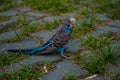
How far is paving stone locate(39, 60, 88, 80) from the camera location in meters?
2.40

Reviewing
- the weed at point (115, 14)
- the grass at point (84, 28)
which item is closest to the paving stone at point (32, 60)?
the grass at point (84, 28)

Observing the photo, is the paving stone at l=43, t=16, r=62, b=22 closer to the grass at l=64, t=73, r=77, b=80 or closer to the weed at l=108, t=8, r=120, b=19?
the weed at l=108, t=8, r=120, b=19

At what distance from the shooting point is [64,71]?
8.16 ft

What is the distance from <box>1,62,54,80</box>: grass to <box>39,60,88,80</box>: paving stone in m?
0.07

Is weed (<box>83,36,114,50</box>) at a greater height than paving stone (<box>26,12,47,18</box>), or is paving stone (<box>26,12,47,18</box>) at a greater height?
paving stone (<box>26,12,47,18</box>)

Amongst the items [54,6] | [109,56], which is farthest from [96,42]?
[54,6]

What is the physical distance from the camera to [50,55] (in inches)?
113

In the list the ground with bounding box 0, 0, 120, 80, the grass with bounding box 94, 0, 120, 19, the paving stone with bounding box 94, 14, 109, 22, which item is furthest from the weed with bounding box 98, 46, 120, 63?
the grass with bounding box 94, 0, 120, 19

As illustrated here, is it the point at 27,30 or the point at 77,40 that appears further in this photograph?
the point at 27,30

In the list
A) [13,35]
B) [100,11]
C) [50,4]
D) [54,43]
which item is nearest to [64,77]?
[54,43]

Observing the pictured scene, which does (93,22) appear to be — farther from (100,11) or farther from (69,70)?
(69,70)

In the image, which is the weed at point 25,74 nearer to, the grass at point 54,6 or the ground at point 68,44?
the ground at point 68,44

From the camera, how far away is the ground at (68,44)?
7.99 ft

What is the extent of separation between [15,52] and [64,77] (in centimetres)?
78
